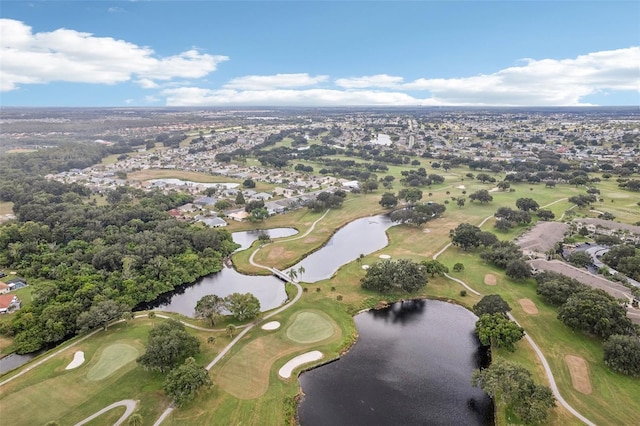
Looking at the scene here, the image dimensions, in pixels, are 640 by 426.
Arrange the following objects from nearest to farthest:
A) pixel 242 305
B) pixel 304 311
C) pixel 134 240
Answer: pixel 242 305, pixel 304 311, pixel 134 240

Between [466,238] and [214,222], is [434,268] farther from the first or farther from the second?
[214,222]

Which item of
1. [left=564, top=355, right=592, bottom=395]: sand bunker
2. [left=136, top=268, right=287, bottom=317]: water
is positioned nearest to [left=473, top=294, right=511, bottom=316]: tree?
[left=564, top=355, right=592, bottom=395]: sand bunker

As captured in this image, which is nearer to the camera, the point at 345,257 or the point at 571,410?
the point at 571,410

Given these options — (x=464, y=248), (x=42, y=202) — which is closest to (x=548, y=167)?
(x=464, y=248)

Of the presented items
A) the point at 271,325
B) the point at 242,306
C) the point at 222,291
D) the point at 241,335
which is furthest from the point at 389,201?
the point at 241,335

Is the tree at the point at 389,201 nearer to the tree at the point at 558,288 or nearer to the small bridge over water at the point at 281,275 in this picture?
the small bridge over water at the point at 281,275

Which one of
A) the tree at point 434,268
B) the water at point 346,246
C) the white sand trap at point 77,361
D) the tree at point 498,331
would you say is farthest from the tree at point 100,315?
the tree at point 498,331

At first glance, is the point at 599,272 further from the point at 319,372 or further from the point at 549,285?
the point at 319,372
